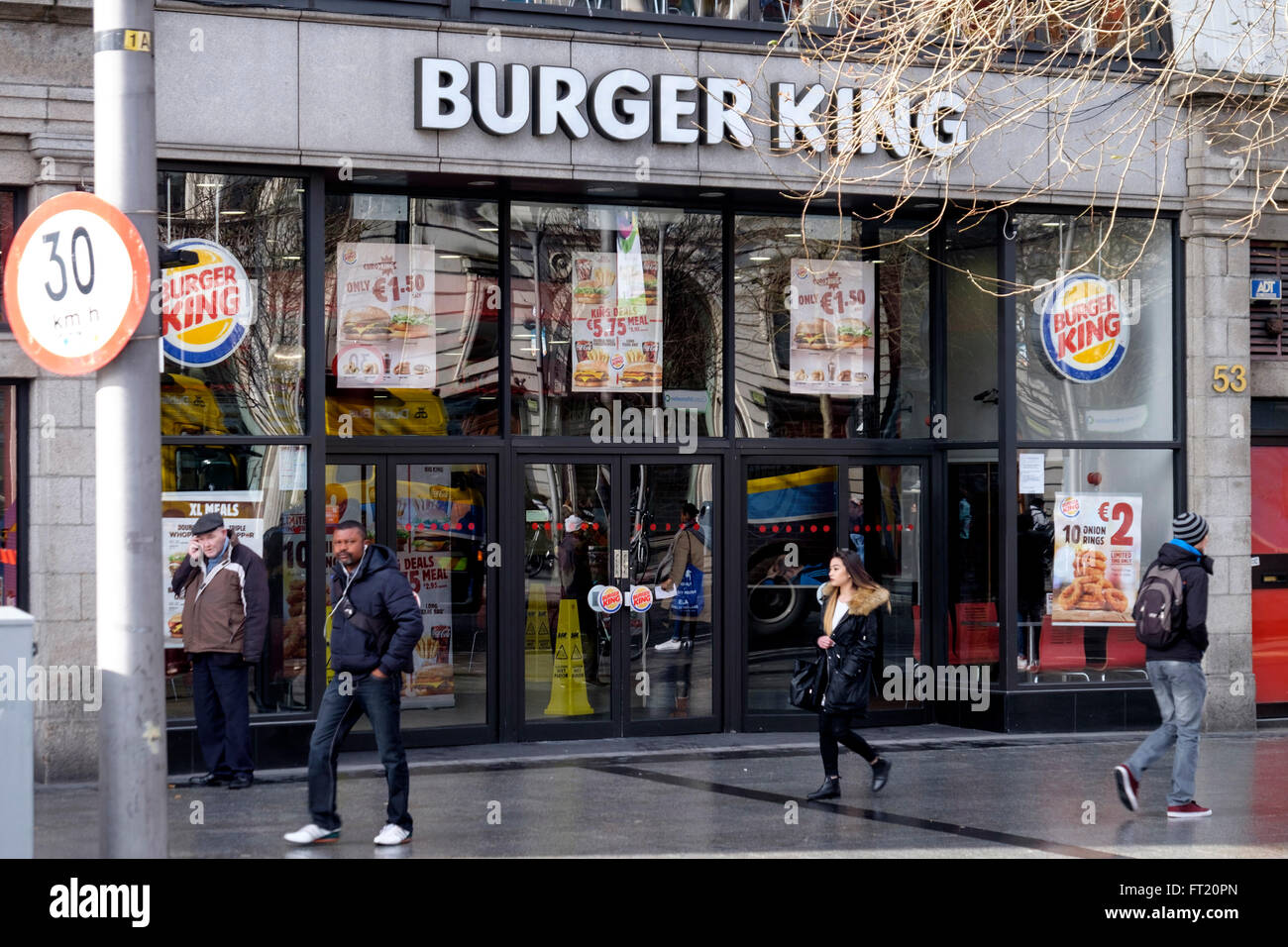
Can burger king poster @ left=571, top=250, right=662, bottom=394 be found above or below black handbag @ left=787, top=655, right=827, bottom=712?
above

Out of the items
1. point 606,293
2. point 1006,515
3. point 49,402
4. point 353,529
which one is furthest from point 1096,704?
point 49,402

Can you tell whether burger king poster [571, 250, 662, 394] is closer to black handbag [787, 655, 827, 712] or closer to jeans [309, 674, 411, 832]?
black handbag [787, 655, 827, 712]


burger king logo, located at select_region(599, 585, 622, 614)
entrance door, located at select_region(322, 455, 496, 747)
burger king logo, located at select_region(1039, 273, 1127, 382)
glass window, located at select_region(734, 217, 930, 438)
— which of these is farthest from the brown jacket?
Result: burger king logo, located at select_region(1039, 273, 1127, 382)

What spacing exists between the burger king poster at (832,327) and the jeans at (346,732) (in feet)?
18.5

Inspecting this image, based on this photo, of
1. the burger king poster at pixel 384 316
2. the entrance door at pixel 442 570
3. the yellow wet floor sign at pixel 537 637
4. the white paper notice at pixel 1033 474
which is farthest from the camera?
the white paper notice at pixel 1033 474

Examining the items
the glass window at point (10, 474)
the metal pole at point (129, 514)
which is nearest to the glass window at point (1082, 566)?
the glass window at point (10, 474)

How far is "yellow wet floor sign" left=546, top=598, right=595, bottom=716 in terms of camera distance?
39.9 feet

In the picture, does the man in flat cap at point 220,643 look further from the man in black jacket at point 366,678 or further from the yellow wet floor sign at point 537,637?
the yellow wet floor sign at point 537,637

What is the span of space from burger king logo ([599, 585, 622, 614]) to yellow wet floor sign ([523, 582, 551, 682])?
1.47 feet

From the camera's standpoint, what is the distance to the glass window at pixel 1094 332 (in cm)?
1294

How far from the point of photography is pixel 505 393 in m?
12.0

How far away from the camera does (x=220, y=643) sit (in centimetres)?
1013
